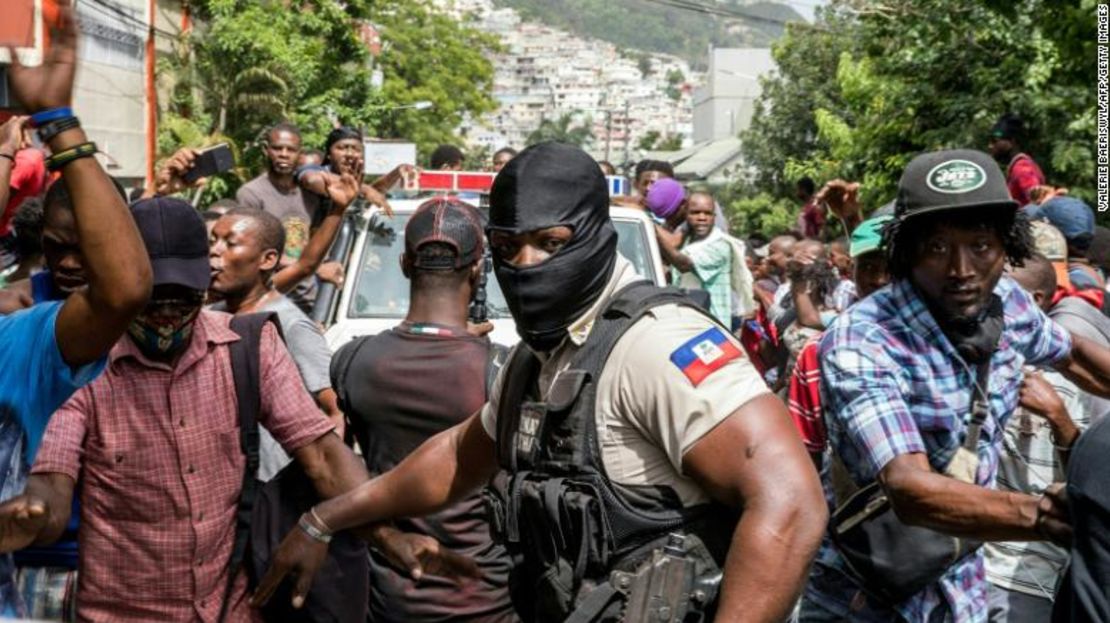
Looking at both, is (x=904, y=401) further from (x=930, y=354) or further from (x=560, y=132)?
(x=560, y=132)

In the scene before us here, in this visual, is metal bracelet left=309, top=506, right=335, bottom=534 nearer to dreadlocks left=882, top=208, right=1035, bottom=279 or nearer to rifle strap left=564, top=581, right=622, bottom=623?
rifle strap left=564, top=581, right=622, bottom=623

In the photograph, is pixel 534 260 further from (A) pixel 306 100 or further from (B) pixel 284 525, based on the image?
(A) pixel 306 100

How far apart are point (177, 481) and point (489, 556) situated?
1.17 m

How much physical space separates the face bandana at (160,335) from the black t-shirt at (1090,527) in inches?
88.8

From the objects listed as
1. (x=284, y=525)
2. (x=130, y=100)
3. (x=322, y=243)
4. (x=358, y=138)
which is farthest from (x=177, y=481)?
(x=130, y=100)

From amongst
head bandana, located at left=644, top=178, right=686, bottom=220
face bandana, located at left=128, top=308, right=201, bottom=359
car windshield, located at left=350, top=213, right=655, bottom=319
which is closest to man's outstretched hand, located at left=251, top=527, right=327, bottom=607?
face bandana, located at left=128, top=308, right=201, bottom=359

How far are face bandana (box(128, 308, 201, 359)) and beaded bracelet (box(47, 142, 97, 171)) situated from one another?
1125 mm

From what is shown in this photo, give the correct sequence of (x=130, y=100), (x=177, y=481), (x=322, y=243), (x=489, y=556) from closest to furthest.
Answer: (x=177, y=481) < (x=489, y=556) < (x=322, y=243) < (x=130, y=100)

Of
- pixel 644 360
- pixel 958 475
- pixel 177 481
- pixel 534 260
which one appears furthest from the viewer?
pixel 177 481

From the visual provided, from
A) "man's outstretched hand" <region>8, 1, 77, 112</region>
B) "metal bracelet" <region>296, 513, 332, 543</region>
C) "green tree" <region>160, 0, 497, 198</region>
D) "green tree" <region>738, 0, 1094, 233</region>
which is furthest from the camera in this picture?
"green tree" <region>160, 0, 497, 198</region>

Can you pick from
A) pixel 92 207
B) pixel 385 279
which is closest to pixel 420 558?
pixel 92 207

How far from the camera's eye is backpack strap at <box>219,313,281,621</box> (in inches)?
161

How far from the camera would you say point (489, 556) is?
15.7 ft

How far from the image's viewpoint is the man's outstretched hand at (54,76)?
2.78 m
